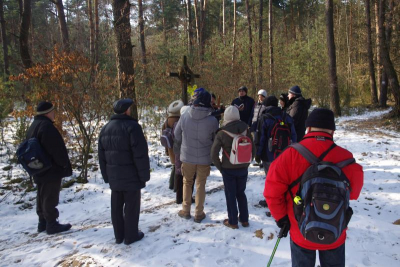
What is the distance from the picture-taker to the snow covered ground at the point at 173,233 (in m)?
3.24

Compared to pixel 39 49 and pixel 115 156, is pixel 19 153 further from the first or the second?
pixel 39 49

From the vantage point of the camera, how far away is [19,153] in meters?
3.66

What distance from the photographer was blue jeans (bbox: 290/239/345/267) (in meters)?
2.10

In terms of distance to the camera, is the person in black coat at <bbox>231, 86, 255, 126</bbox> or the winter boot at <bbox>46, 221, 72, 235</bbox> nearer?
the winter boot at <bbox>46, 221, 72, 235</bbox>

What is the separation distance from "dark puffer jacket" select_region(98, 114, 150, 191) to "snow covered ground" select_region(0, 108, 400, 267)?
0.90 m

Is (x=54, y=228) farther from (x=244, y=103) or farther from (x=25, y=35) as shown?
(x=25, y=35)

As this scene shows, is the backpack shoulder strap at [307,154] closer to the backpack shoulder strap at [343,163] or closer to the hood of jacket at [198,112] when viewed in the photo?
the backpack shoulder strap at [343,163]

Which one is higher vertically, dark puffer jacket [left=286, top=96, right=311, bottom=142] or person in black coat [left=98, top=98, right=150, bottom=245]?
dark puffer jacket [left=286, top=96, right=311, bottom=142]

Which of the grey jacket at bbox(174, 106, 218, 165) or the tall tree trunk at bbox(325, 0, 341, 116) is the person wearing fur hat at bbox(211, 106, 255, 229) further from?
the tall tree trunk at bbox(325, 0, 341, 116)

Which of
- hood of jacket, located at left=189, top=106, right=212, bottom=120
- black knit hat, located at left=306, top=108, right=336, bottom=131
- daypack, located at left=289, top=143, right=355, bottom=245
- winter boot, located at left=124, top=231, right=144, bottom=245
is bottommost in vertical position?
winter boot, located at left=124, top=231, right=144, bottom=245

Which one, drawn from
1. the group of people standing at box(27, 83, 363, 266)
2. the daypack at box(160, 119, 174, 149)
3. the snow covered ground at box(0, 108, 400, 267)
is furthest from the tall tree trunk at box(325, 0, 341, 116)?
the daypack at box(160, 119, 174, 149)

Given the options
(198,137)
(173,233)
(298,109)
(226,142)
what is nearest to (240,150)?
(226,142)

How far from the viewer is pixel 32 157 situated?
3.65 meters

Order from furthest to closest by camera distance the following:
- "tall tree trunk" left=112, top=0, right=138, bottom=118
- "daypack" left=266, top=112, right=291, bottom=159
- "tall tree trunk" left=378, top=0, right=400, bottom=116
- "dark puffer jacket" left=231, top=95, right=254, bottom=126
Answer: "tall tree trunk" left=378, top=0, right=400, bottom=116 < "tall tree trunk" left=112, top=0, right=138, bottom=118 < "dark puffer jacket" left=231, top=95, right=254, bottom=126 < "daypack" left=266, top=112, right=291, bottom=159
